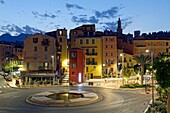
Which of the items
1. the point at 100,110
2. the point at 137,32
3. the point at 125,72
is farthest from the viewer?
the point at 137,32

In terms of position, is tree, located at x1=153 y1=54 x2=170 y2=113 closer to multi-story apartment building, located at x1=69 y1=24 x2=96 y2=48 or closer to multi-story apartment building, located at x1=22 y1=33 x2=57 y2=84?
multi-story apartment building, located at x1=22 y1=33 x2=57 y2=84

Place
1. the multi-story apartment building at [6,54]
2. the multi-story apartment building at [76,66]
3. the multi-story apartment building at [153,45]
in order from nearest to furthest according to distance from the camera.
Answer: the multi-story apartment building at [76,66], the multi-story apartment building at [153,45], the multi-story apartment building at [6,54]

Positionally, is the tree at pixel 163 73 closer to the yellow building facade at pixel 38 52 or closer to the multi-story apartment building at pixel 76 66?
the multi-story apartment building at pixel 76 66

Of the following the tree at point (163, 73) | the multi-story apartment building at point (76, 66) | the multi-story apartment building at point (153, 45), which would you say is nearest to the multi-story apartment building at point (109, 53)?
the multi-story apartment building at point (153, 45)

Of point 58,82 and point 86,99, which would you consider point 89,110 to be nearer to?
point 86,99

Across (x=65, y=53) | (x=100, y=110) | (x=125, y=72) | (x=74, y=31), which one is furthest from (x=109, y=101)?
(x=74, y=31)

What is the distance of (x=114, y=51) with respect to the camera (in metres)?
83.2

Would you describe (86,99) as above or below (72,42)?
below

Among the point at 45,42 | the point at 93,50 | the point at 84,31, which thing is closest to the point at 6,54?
the point at 84,31

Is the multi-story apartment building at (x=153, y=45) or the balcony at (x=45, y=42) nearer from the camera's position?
the balcony at (x=45, y=42)

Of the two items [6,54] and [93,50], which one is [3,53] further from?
[93,50]

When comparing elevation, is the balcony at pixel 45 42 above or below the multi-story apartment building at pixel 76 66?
above

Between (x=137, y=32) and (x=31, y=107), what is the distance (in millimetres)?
106085

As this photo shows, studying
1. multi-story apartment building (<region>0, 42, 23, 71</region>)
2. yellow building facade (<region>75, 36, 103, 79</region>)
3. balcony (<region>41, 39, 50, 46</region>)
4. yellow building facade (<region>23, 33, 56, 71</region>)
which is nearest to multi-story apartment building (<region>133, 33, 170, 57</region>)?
yellow building facade (<region>75, 36, 103, 79</region>)
